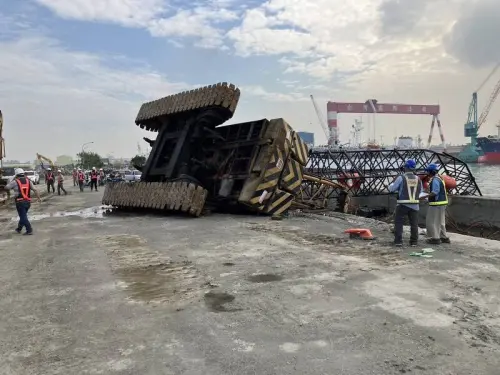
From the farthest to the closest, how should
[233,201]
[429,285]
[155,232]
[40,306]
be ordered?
[233,201]
[155,232]
[429,285]
[40,306]

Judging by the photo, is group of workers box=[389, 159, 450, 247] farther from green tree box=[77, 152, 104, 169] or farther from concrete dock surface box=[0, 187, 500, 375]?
green tree box=[77, 152, 104, 169]

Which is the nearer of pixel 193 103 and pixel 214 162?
pixel 193 103

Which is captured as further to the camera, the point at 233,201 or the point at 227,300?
the point at 233,201

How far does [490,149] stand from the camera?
250 ft

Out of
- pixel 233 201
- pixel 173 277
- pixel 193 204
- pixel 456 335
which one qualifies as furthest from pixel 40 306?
pixel 233 201

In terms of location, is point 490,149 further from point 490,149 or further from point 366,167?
point 366,167

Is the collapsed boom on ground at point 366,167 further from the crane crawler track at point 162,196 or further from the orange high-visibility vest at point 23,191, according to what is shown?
the orange high-visibility vest at point 23,191

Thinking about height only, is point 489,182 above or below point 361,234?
above

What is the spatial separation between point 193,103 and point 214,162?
A: 74.0 inches

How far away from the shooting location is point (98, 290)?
5.20 meters

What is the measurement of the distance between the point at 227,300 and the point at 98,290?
166 cm

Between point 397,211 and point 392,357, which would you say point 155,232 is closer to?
point 397,211

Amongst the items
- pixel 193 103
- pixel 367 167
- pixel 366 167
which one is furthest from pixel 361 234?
pixel 367 167

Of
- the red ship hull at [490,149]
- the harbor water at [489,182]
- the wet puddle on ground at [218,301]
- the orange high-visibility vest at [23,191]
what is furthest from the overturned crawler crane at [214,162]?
the red ship hull at [490,149]
